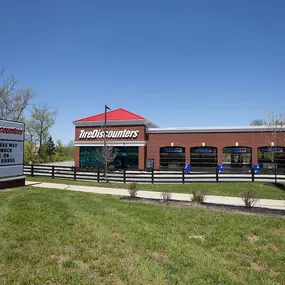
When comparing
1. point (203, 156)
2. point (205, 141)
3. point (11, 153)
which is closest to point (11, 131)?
point (11, 153)

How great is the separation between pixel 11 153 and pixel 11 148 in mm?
283

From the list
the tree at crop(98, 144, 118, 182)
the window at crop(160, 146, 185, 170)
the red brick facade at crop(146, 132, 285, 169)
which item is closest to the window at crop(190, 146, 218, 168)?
the red brick facade at crop(146, 132, 285, 169)

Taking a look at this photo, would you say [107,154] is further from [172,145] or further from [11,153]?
[11,153]

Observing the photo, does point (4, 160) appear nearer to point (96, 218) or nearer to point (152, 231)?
point (96, 218)

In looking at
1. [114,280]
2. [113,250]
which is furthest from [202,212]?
[114,280]

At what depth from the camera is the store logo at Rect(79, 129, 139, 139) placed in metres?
33.7

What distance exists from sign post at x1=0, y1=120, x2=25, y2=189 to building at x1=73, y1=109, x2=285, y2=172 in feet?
61.3

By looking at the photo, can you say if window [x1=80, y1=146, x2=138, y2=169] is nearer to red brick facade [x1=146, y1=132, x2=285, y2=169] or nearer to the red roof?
red brick facade [x1=146, y1=132, x2=285, y2=169]

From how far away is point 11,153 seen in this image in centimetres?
1379

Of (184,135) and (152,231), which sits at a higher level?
(184,135)

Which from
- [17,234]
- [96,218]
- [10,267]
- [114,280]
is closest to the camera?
[114,280]

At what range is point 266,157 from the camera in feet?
104

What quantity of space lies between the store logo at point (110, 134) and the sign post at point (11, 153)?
1986 cm

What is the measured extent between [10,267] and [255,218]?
7203 millimetres
